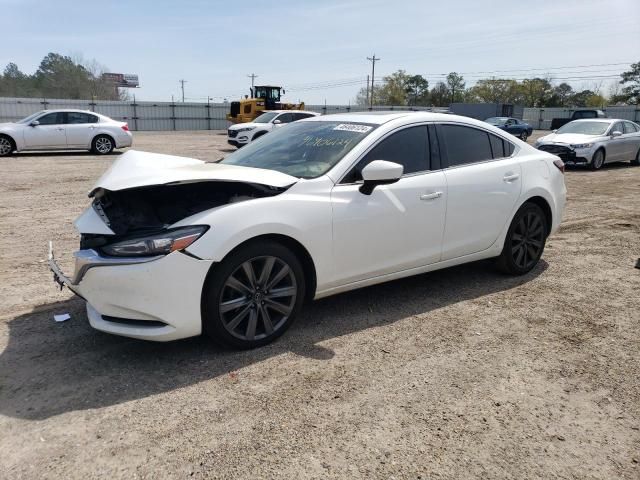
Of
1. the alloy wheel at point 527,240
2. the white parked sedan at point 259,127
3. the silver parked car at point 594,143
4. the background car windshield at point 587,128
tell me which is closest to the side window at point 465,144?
the alloy wheel at point 527,240

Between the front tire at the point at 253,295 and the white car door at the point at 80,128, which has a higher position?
the white car door at the point at 80,128

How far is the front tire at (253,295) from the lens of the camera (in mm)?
3336

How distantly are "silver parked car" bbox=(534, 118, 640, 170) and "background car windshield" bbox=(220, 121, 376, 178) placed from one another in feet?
41.1

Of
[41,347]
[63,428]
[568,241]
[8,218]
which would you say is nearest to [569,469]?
[63,428]

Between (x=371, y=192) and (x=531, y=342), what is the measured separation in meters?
1.64

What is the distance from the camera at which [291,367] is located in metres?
3.39

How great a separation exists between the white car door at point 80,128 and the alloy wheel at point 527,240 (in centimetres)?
1555

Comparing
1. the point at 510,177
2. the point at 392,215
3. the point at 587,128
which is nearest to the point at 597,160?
the point at 587,128

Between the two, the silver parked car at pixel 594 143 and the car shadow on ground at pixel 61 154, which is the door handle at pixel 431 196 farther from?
the car shadow on ground at pixel 61 154

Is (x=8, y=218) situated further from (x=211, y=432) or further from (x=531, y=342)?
(x=531, y=342)

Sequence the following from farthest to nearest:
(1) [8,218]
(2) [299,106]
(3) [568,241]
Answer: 1. (2) [299,106]
2. (1) [8,218]
3. (3) [568,241]

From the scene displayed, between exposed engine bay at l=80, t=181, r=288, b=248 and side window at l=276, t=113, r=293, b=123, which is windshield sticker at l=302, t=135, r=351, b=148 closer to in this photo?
exposed engine bay at l=80, t=181, r=288, b=248

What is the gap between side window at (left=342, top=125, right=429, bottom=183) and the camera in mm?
4012

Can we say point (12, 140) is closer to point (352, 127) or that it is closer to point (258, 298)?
point (352, 127)
